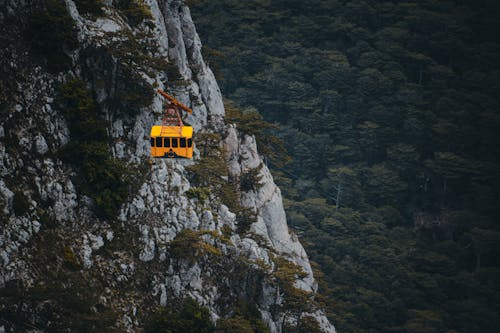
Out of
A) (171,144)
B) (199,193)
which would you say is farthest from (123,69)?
(199,193)

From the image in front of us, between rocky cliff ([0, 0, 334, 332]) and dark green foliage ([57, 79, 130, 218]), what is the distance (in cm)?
9

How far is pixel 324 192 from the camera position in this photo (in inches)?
4966


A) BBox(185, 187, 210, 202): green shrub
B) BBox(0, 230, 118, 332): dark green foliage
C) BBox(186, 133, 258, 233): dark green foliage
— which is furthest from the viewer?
BBox(186, 133, 258, 233): dark green foliage

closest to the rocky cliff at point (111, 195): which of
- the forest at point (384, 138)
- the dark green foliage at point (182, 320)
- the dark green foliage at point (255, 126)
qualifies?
the dark green foliage at point (182, 320)

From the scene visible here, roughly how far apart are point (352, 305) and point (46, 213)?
61972 millimetres

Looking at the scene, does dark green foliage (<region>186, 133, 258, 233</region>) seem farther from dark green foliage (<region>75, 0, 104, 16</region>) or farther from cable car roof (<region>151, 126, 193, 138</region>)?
dark green foliage (<region>75, 0, 104, 16</region>)

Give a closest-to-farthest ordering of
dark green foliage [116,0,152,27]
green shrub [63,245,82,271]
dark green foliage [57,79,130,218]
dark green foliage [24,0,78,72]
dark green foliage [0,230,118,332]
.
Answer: dark green foliage [0,230,118,332] → green shrub [63,245,82,271] → dark green foliage [24,0,78,72] → dark green foliage [57,79,130,218] → dark green foliage [116,0,152,27]

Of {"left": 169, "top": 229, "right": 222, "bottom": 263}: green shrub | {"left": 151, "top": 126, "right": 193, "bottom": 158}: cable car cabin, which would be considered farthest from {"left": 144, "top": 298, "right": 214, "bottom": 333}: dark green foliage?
{"left": 151, "top": 126, "right": 193, "bottom": 158}: cable car cabin

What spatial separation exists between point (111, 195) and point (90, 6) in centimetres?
1394

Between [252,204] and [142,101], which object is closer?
[142,101]

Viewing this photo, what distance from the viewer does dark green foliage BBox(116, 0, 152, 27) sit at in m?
57.6

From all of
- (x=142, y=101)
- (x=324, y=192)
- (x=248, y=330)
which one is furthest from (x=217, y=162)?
(x=324, y=192)

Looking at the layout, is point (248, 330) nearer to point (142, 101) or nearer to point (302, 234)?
point (142, 101)

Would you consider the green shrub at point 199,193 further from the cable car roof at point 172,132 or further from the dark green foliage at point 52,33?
the dark green foliage at point 52,33
